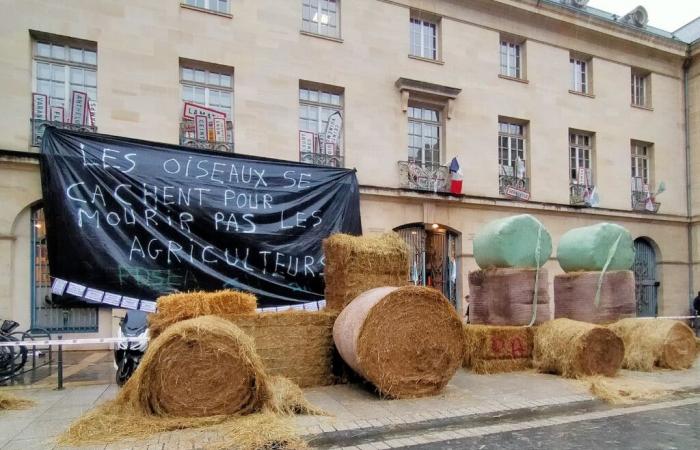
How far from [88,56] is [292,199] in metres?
5.76

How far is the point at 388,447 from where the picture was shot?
16.4 ft

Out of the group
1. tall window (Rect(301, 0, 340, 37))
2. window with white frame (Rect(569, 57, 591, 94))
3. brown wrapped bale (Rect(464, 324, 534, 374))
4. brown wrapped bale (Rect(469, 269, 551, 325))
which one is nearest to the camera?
brown wrapped bale (Rect(464, 324, 534, 374))

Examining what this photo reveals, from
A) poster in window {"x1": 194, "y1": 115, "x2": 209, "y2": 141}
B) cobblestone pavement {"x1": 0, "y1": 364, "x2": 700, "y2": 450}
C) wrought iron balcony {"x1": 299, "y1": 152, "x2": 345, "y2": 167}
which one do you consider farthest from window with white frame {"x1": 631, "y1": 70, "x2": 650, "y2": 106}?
poster in window {"x1": 194, "y1": 115, "x2": 209, "y2": 141}

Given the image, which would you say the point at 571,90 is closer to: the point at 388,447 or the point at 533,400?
the point at 533,400

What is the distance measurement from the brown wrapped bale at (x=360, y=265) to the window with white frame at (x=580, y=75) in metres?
13.2

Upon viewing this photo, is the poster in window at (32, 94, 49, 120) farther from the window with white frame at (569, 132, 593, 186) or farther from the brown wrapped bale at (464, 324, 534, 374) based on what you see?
the window with white frame at (569, 132, 593, 186)

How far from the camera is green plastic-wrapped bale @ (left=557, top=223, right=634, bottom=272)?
29.7ft

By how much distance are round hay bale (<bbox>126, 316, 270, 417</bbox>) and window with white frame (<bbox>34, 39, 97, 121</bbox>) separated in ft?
25.7

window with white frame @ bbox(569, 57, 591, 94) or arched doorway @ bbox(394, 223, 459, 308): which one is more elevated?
window with white frame @ bbox(569, 57, 591, 94)

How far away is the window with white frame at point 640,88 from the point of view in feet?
62.6

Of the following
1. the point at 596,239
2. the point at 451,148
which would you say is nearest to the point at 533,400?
the point at 596,239

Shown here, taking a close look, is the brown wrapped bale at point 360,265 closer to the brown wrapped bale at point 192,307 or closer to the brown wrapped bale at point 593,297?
the brown wrapped bale at point 192,307

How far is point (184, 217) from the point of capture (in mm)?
10086

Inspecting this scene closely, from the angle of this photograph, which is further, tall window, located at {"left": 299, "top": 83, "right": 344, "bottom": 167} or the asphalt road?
tall window, located at {"left": 299, "top": 83, "right": 344, "bottom": 167}
